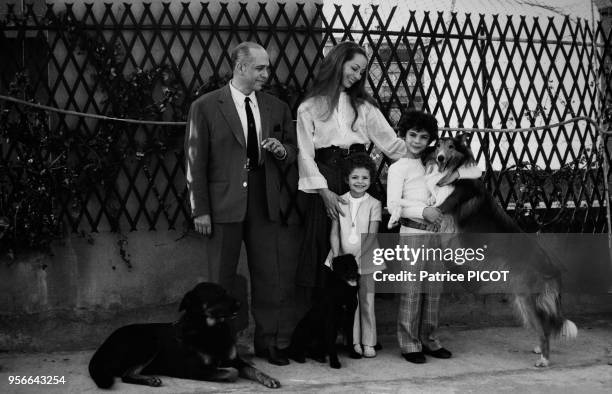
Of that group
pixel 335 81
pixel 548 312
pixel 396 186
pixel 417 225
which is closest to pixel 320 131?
pixel 335 81

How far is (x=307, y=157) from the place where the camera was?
4707mm

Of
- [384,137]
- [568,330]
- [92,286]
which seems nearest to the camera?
[568,330]

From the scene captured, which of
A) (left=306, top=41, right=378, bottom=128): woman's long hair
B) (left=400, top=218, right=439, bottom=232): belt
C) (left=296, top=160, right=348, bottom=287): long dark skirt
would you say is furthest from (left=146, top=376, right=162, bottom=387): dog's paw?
(left=306, top=41, right=378, bottom=128): woman's long hair

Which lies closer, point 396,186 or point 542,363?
point 542,363

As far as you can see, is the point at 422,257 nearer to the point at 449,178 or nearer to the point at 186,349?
the point at 449,178

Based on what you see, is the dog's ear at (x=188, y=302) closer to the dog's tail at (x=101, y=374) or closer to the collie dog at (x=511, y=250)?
the dog's tail at (x=101, y=374)

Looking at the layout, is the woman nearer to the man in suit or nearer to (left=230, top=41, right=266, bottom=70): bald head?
the man in suit

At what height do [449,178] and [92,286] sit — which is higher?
[449,178]

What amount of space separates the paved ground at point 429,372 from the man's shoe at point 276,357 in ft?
0.16

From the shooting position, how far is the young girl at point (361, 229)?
465 centimetres

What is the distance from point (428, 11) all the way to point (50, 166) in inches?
106

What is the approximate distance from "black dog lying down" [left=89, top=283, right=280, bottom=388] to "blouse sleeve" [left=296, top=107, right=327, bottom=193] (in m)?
0.87

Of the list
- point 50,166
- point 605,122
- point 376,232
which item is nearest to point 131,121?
point 50,166

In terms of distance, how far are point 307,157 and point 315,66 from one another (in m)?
0.81
